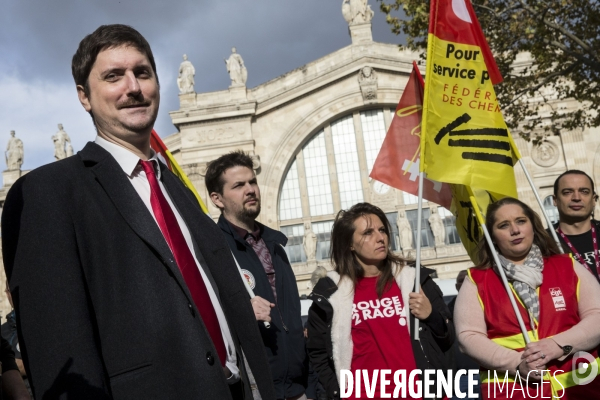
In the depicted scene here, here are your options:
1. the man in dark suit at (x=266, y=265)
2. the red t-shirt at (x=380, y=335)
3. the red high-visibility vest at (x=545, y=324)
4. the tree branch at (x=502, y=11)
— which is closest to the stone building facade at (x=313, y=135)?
the tree branch at (x=502, y=11)

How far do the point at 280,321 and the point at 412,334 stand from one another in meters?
0.93

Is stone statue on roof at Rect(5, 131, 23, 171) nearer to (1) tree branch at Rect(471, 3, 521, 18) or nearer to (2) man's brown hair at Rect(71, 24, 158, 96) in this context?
(1) tree branch at Rect(471, 3, 521, 18)

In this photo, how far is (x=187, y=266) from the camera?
2109 millimetres

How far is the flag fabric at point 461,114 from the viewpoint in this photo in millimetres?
5035

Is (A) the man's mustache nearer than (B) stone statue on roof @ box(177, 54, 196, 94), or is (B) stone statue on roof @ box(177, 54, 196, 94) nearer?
(A) the man's mustache

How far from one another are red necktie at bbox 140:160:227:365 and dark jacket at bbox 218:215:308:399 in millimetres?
2134

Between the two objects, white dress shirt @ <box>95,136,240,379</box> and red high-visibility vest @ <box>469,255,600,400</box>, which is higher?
white dress shirt @ <box>95,136,240,379</box>

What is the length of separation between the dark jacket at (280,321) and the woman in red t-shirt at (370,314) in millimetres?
150

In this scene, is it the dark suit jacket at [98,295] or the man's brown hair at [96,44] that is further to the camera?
the man's brown hair at [96,44]

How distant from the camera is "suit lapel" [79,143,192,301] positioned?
1.96 meters

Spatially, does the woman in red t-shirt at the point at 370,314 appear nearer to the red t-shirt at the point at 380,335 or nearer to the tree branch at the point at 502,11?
the red t-shirt at the point at 380,335

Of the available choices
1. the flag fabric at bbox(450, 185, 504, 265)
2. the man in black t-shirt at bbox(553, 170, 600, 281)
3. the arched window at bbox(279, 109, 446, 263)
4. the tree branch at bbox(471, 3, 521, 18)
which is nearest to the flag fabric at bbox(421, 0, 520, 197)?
the flag fabric at bbox(450, 185, 504, 265)

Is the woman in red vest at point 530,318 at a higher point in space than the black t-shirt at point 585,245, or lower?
lower

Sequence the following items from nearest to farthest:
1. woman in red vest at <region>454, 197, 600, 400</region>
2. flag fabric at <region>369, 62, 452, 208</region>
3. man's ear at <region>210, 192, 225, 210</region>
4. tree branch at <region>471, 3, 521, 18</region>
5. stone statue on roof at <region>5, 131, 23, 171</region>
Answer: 1. woman in red vest at <region>454, 197, 600, 400</region>
2. man's ear at <region>210, 192, 225, 210</region>
3. flag fabric at <region>369, 62, 452, 208</region>
4. tree branch at <region>471, 3, 521, 18</region>
5. stone statue on roof at <region>5, 131, 23, 171</region>
